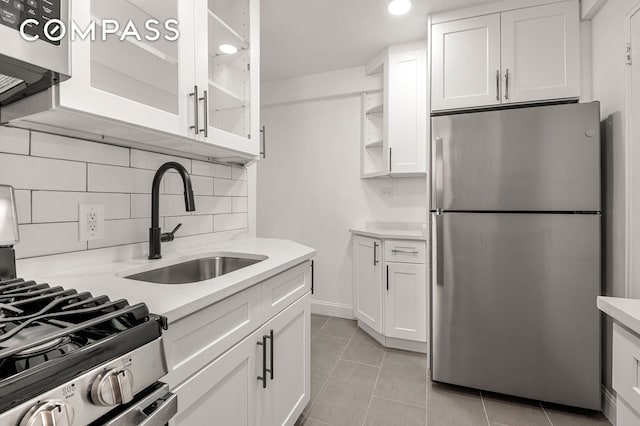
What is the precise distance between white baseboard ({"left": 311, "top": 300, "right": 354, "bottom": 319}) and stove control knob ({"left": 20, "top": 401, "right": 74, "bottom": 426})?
9.20ft

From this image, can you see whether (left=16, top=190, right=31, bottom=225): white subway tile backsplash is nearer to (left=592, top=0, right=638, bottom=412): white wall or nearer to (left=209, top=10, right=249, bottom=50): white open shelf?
(left=209, top=10, right=249, bottom=50): white open shelf

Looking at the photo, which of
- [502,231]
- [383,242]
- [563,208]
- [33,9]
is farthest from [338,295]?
[33,9]

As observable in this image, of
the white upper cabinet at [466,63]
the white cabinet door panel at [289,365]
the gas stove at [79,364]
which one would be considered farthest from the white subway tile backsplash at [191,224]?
the white upper cabinet at [466,63]

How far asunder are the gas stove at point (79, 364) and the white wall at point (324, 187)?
2562 mm

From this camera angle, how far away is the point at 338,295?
3113 mm

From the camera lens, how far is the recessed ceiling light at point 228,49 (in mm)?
1431

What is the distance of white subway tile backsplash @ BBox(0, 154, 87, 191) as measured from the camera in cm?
89

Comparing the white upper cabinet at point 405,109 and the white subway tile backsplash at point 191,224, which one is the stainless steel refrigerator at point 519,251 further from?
the white subway tile backsplash at point 191,224

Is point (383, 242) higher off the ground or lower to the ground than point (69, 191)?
lower

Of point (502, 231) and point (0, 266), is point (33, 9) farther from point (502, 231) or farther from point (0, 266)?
point (502, 231)

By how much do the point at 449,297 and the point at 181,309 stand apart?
5.34 ft

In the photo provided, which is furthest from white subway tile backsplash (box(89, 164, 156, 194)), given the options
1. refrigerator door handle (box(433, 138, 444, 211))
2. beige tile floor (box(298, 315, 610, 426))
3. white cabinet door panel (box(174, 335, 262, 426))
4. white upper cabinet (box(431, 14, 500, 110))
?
white upper cabinet (box(431, 14, 500, 110))

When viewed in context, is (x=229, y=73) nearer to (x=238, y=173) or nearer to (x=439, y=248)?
(x=238, y=173)

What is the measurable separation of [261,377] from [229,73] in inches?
55.0
